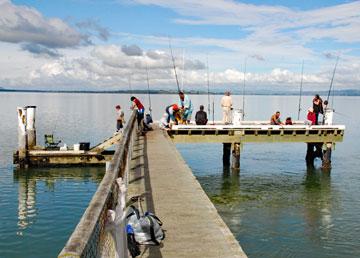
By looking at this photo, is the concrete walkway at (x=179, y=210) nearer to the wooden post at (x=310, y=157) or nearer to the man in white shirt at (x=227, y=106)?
the man in white shirt at (x=227, y=106)

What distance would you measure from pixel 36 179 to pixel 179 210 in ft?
56.4

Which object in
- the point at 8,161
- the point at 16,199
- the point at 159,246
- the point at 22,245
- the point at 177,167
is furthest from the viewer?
the point at 8,161

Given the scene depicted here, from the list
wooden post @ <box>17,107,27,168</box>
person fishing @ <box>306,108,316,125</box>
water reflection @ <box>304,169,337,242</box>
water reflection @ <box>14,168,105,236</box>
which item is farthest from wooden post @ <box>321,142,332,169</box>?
wooden post @ <box>17,107,27,168</box>

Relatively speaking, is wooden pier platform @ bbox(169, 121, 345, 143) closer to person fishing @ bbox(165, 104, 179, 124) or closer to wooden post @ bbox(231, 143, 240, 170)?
wooden post @ bbox(231, 143, 240, 170)

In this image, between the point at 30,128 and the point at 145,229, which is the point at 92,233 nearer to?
the point at 145,229

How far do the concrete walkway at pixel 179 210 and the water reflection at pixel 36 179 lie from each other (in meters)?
6.49

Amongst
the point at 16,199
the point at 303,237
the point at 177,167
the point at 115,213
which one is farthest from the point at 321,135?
the point at 115,213

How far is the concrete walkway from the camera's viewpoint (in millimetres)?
6254

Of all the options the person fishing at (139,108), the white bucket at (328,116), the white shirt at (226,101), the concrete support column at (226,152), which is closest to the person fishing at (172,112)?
the white shirt at (226,101)

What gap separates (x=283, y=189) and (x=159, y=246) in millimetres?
16867

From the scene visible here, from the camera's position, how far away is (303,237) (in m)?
14.2

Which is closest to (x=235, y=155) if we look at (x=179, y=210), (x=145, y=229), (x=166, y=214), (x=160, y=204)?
(x=160, y=204)

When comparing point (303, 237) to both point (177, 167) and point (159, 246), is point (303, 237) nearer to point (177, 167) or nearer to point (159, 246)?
point (177, 167)

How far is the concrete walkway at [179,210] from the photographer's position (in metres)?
6.25
